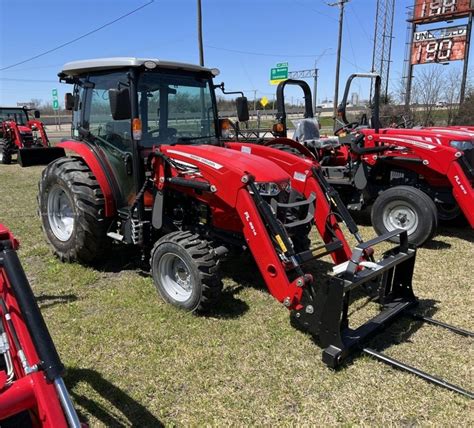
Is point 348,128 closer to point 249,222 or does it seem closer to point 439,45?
point 249,222

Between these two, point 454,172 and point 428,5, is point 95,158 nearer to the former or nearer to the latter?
point 454,172

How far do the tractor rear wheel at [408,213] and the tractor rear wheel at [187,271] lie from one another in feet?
10.2

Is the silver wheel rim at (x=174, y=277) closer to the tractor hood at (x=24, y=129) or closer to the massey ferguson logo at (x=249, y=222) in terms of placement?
the massey ferguson logo at (x=249, y=222)

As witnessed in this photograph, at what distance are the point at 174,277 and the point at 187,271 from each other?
0.26 meters

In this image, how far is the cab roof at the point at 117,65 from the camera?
4.05 metres

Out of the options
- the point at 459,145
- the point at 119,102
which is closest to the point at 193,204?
the point at 119,102

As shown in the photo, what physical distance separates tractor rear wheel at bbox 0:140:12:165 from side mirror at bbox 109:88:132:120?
44.9ft

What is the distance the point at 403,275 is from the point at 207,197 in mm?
1913

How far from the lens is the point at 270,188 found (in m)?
3.87

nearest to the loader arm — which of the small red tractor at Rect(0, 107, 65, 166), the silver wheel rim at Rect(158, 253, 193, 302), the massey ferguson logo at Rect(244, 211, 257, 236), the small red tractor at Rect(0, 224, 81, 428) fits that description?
the massey ferguson logo at Rect(244, 211, 257, 236)

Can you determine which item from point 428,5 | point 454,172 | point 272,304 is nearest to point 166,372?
point 272,304

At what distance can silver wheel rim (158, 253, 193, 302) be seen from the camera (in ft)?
12.9

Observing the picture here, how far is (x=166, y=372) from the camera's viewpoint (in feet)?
10.1

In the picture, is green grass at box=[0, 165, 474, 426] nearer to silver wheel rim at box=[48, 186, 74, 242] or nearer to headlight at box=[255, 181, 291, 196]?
silver wheel rim at box=[48, 186, 74, 242]
